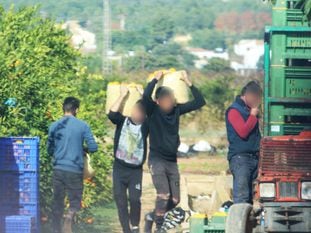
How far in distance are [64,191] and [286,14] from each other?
3224mm

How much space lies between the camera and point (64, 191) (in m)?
13.8

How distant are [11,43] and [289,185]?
19.5 ft

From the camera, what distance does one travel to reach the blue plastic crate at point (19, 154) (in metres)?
13.2

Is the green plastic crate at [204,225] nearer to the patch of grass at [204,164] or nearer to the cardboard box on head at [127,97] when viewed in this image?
the cardboard box on head at [127,97]

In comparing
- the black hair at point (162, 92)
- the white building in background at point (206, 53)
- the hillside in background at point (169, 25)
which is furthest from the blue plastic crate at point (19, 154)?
the white building in background at point (206, 53)

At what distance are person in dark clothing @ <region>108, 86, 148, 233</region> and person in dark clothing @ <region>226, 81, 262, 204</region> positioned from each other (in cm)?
125

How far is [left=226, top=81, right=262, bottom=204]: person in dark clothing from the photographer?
12.6 m

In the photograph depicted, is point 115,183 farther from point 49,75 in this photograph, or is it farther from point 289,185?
point 289,185

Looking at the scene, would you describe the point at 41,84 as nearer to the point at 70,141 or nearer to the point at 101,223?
the point at 70,141

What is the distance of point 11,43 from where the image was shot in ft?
51.6

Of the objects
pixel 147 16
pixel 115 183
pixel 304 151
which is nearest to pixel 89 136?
pixel 115 183

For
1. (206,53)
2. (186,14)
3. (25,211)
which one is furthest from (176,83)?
(186,14)

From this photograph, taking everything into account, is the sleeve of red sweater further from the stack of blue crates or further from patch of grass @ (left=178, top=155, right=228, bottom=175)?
patch of grass @ (left=178, top=155, right=228, bottom=175)

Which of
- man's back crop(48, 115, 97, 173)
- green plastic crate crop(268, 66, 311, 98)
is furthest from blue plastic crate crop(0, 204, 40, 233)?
green plastic crate crop(268, 66, 311, 98)
